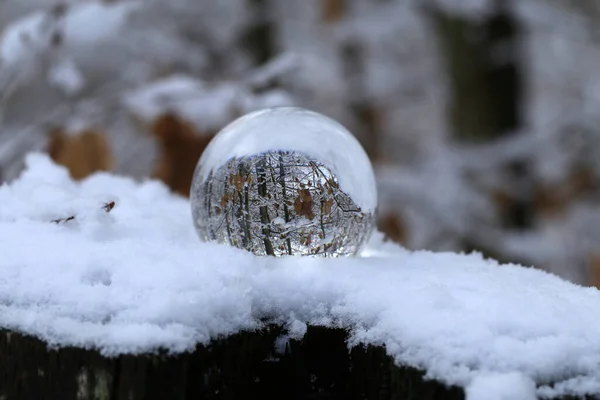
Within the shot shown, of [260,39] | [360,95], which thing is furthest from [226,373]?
[360,95]

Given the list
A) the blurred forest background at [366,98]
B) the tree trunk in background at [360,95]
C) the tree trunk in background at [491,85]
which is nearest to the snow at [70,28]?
the blurred forest background at [366,98]

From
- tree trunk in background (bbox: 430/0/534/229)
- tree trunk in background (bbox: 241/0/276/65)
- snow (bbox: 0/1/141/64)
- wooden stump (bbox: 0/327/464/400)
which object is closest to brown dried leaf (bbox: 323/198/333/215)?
wooden stump (bbox: 0/327/464/400)

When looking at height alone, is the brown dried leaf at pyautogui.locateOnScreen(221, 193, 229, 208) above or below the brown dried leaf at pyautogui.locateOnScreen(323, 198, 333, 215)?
above

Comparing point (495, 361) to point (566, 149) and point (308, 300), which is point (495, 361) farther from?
point (566, 149)

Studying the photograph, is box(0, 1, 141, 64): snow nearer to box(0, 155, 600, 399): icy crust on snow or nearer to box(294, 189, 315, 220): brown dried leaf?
box(0, 155, 600, 399): icy crust on snow

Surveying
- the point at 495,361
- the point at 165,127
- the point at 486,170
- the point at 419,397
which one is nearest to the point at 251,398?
the point at 419,397

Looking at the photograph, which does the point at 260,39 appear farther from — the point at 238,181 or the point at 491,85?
the point at 238,181

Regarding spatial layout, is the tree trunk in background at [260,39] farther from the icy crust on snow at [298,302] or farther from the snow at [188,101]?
the icy crust on snow at [298,302]
